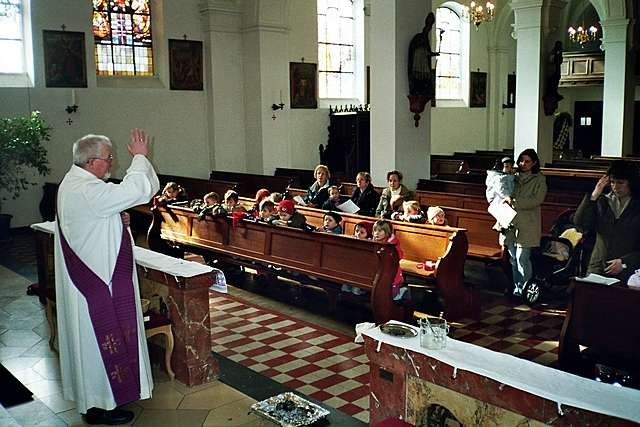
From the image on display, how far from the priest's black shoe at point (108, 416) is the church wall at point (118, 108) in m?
9.86

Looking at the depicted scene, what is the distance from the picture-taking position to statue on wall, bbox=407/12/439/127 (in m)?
10.2

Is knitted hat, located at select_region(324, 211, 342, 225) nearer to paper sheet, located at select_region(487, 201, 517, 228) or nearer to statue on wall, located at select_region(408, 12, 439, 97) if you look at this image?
paper sheet, located at select_region(487, 201, 517, 228)

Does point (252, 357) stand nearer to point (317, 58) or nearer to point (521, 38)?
point (521, 38)

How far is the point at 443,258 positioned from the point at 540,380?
3.76 metres

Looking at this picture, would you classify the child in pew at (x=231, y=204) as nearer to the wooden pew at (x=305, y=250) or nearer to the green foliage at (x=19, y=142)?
the wooden pew at (x=305, y=250)

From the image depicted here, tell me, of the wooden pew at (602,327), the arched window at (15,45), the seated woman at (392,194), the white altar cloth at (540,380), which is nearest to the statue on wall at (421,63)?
the seated woman at (392,194)

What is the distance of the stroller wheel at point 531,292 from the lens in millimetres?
7410

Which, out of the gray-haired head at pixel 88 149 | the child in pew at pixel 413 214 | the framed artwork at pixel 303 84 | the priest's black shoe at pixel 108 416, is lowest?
the priest's black shoe at pixel 108 416

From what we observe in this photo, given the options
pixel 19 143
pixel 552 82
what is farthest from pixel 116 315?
pixel 552 82

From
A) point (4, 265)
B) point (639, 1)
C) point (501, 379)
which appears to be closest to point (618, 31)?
point (639, 1)

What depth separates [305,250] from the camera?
7234 millimetres

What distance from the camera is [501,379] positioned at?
2869 mm

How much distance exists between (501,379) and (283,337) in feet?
12.4

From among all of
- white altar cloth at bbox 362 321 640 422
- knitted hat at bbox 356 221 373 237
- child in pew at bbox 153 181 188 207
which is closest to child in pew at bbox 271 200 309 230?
knitted hat at bbox 356 221 373 237
